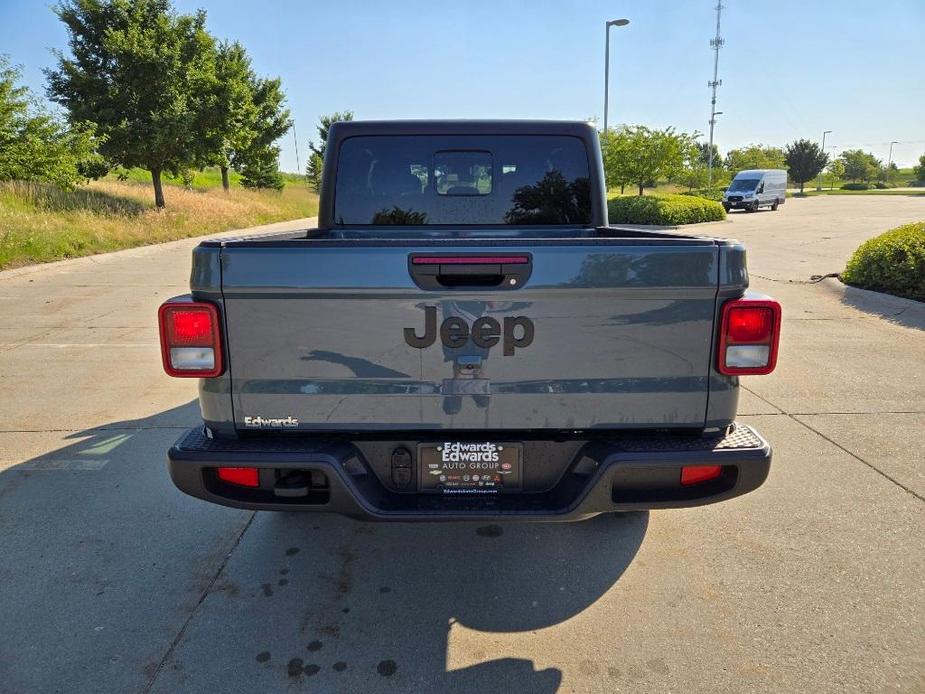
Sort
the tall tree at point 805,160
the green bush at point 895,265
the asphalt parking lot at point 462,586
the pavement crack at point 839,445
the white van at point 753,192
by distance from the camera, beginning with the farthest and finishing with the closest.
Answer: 1. the tall tree at point 805,160
2. the white van at point 753,192
3. the green bush at point 895,265
4. the pavement crack at point 839,445
5. the asphalt parking lot at point 462,586

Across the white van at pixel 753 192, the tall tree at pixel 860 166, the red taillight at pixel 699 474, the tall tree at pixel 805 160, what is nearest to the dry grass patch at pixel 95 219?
the red taillight at pixel 699 474

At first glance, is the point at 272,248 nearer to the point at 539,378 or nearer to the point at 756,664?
the point at 539,378

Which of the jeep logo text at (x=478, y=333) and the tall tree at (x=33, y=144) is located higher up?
the tall tree at (x=33, y=144)

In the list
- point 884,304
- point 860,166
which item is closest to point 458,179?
point 884,304

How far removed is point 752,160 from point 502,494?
84679 mm

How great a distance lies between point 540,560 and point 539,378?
1.20m

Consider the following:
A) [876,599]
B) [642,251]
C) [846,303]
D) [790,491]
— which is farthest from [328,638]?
[846,303]

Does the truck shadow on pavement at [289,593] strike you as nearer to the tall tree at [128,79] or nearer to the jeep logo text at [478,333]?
the jeep logo text at [478,333]

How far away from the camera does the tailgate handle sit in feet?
7.31

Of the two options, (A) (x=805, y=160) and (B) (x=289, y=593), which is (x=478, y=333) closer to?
(B) (x=289, y=593)

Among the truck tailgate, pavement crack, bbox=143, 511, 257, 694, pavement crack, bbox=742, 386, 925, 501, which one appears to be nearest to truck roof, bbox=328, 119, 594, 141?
the truck tailgate

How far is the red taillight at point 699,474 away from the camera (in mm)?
2416

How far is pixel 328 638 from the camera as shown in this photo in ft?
8.30

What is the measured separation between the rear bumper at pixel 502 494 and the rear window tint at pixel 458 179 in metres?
1.86
